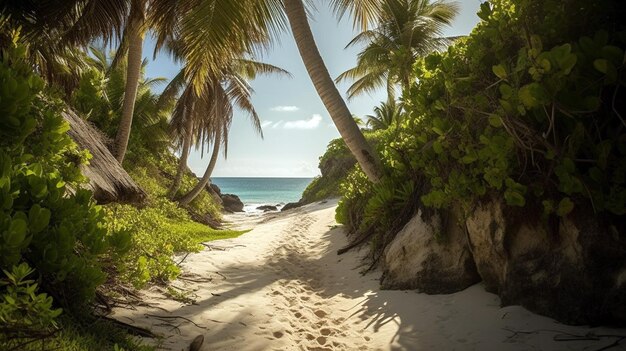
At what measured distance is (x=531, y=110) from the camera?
8.34 ft

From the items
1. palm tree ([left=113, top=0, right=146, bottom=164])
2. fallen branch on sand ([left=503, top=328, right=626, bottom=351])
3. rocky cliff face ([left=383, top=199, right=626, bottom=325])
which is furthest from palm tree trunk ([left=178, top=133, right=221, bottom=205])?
fallen branch on sand ([left=503, top=328, right=626, bottom=351])

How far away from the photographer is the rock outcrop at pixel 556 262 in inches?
87.2

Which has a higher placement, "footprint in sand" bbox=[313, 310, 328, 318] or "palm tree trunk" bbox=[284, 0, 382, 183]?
"palm tree trunk" bbox=[284, 0, 382, 183]

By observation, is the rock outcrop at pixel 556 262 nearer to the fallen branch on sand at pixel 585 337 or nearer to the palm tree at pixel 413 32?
the fallen branch on sand at pixel 585 337

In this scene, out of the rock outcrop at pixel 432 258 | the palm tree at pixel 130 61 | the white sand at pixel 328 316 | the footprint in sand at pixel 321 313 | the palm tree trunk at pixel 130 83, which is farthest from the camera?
the palm tree trunk at pixel 130 83

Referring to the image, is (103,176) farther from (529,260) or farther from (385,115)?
(385,115)

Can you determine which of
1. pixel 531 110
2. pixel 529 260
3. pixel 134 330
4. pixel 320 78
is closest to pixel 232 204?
pixel 320 78

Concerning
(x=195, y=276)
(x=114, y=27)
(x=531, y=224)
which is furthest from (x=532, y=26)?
(x=114, y=27)

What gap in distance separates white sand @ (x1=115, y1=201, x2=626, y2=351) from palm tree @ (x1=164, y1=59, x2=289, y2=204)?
897 centimetres

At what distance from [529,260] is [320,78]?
3823 millimetres

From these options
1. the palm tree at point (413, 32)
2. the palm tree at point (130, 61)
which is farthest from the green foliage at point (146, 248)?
the palm tree at point (413, 32)

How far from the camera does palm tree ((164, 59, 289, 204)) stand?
1277cm

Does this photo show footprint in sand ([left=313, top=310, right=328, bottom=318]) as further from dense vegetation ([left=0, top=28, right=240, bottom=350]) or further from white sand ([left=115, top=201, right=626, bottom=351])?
dense vegetation ([left=0, top=28, right=240, bottom=350])

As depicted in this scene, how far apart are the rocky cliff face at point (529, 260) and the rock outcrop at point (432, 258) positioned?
1cm
